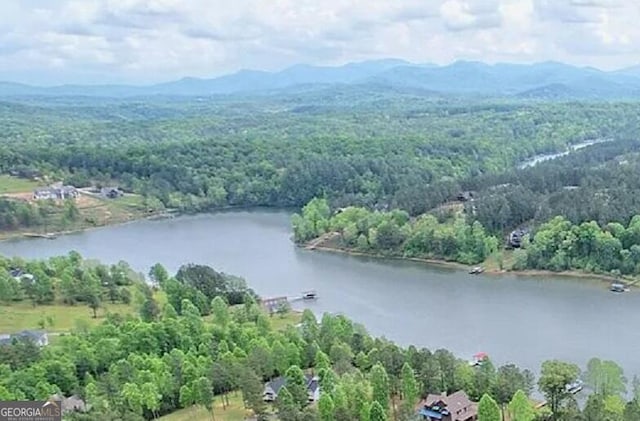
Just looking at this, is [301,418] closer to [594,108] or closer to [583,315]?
[583,315]

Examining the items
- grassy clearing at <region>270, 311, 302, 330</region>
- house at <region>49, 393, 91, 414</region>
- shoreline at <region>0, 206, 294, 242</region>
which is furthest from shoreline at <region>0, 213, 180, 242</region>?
house at <region>49, 393, 91, 414</region>

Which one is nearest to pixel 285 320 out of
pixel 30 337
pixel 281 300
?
pixel 281 300

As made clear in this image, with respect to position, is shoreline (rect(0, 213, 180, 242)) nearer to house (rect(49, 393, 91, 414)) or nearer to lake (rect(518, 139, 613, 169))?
house (rect(49, 393, 91, 414))

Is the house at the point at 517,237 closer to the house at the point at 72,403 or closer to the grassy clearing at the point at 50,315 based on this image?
the grassy clearing at the point at 50,315

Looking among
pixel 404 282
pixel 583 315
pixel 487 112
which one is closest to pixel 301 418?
pixel 583 315

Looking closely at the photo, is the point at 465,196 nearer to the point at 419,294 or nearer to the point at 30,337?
the point at 419,294
